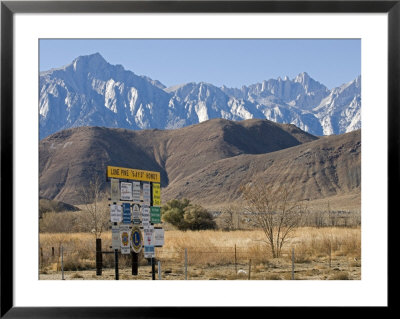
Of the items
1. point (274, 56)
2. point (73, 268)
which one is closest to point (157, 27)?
Result: point (73, 268)

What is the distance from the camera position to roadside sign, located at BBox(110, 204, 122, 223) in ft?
55.4

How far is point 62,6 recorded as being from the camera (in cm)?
814

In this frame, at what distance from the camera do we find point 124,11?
8.13m

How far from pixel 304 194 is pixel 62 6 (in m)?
85.7

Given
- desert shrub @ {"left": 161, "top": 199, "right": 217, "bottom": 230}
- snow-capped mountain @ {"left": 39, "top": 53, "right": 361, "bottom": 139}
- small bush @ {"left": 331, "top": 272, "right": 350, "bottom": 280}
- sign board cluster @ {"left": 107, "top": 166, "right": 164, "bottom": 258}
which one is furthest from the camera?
snow-capped mountain @ {"left": 39, "top": 53, "right": 361, "bottom": 139}

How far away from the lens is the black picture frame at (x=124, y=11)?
7949mm

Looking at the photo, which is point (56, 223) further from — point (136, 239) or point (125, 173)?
point (125, 173)

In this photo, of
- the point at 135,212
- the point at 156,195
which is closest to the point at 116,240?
the point at 135,212

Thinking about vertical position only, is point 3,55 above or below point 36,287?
above

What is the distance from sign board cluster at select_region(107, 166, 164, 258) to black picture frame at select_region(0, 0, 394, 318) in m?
8.13

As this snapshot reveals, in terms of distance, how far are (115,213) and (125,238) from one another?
2.65ft

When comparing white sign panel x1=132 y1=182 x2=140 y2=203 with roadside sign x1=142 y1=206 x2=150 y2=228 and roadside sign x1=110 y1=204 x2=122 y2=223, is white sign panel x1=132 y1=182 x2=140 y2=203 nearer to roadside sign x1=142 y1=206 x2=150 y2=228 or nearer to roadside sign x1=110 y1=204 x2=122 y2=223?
roadside sign x1=110 y1=204 x2=122 y2=223

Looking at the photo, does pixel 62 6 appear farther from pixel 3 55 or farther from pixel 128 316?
pixel 128 316

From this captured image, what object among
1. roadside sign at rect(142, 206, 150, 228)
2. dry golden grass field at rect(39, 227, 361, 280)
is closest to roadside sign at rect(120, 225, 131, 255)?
roadside sign at rect(142, 206, 150, 228)
